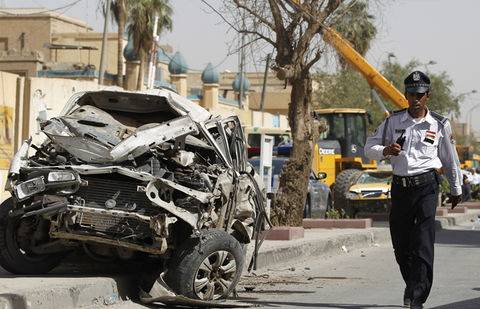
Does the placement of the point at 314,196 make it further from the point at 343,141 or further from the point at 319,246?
the point at 319,246

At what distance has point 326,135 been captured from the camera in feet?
113

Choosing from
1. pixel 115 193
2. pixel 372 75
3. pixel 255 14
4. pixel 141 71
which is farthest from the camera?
pixel 141 71

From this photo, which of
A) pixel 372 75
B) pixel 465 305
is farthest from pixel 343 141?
pixel 465 305

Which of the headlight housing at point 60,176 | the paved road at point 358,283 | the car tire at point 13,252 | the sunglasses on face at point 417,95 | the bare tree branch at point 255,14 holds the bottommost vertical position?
the paved road at point 358,283

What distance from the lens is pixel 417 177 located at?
29.4ft

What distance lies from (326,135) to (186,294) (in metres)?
25.7

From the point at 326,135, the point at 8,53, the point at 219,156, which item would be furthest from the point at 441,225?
the point at 8,53

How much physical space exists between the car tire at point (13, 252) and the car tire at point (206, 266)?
1.48 m

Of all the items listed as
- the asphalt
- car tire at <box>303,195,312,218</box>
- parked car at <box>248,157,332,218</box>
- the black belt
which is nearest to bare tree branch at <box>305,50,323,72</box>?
the asphalt

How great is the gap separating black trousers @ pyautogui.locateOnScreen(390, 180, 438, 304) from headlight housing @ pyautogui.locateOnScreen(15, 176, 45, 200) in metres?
3.07

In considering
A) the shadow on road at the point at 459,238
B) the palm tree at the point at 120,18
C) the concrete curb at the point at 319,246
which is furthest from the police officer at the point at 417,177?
the palm tree at the point at 120,18

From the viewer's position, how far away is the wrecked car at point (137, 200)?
9.21 m

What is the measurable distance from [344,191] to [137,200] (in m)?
20.6

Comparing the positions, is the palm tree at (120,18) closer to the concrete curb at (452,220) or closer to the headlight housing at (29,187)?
the concrete curb at (452,220)
